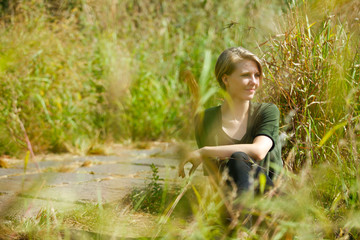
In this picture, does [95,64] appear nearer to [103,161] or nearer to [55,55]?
[55,55]

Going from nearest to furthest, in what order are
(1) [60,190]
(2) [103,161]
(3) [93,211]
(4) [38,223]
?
(4) [38,223]
(3) [93,211]
(1) [60,190]
(2) [103,161]

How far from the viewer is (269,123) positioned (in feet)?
6.53

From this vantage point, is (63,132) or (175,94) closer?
(63,132)

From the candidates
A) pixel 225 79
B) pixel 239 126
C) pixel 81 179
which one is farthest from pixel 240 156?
pixel 81 179

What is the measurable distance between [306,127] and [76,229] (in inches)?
43.1

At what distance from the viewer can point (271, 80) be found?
88.0 inches

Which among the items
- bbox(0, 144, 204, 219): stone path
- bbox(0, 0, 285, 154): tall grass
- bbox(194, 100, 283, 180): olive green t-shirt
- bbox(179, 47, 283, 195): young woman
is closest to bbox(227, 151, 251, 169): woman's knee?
bbox(179, 47, 283, 195): young woman

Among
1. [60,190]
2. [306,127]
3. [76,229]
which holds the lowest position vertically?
[60,190]

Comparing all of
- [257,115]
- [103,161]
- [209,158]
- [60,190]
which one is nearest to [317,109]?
[257,115]

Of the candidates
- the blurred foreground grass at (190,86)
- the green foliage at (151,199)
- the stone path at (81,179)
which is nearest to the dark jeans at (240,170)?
the blurred foreground grass at (190,86)

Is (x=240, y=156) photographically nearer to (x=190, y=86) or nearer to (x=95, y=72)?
(x=190, y=86)

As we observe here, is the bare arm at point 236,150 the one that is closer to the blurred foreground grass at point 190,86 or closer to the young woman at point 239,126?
the young woman at point 239,126

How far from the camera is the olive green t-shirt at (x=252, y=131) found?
2.00 m

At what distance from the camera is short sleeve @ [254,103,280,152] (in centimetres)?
199
